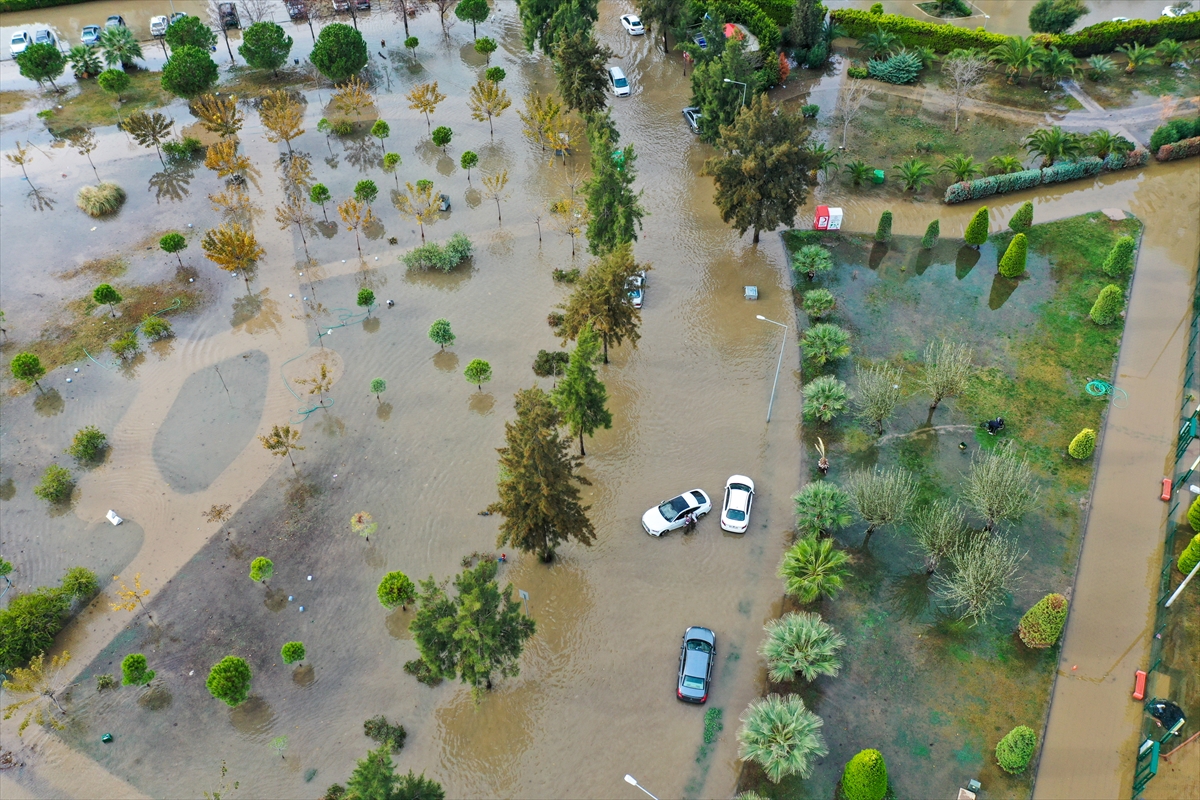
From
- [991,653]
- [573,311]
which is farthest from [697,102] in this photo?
[991,653]

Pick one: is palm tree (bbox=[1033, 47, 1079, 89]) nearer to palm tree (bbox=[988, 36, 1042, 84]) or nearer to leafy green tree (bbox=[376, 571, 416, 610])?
palm tree (bbox=[988, 36, 1042, 84])

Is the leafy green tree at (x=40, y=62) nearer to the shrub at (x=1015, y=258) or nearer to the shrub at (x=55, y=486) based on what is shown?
the shrub at (x=55, y=486)

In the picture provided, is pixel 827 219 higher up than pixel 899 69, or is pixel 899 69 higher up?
pixel 899 69

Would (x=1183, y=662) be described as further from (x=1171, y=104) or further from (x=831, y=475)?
(x=1171, y=104)

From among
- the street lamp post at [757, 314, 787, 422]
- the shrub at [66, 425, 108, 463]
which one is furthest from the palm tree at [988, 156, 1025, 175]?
the shrub at [66, 425, 108, 463]

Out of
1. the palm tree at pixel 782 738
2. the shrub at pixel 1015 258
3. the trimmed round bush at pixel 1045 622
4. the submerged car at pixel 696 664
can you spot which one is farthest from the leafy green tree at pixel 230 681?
the shrub at pixel 1015 258

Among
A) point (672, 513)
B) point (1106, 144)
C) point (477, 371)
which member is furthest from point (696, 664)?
point (1106, 144)

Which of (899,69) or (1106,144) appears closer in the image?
(1106,144)

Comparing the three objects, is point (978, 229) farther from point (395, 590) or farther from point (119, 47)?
point (119, 47)
